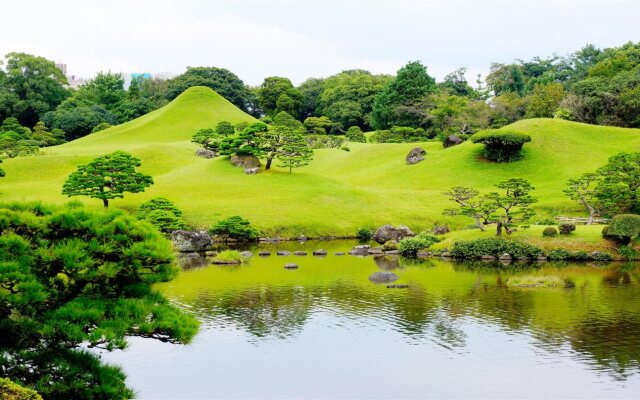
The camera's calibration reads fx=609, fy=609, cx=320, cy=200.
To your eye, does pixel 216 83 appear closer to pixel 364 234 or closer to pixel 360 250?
pixel 364 234

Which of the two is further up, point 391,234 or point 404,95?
point 404,95

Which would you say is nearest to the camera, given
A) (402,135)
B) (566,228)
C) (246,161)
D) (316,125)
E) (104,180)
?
(566,228)

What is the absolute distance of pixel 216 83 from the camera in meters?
120

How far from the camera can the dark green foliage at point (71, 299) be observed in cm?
1147

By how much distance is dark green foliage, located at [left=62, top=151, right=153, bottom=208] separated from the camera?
5153cm

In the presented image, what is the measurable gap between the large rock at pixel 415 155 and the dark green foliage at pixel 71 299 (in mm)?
64077

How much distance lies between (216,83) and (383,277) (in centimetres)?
9398

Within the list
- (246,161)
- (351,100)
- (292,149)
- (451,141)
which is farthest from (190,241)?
(351,100)

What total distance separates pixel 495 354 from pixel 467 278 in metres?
13.9

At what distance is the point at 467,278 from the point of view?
114 ft

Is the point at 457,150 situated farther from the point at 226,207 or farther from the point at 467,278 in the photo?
the point at 467,278

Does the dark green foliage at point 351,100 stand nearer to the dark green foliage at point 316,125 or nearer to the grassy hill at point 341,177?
the dark green foliage at point 316,125

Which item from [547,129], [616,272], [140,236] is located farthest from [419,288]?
[547,129]

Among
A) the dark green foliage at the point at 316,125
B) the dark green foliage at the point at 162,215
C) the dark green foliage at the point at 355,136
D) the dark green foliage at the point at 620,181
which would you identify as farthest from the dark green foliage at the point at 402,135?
the dark green foliage at the point at 162,215
